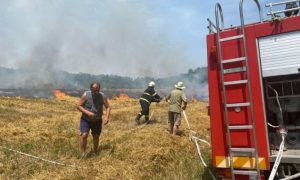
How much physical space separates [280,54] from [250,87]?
2.02 feet

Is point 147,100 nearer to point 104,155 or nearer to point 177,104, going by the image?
point 177,104

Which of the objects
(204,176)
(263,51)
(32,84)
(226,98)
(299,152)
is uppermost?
(32,84)

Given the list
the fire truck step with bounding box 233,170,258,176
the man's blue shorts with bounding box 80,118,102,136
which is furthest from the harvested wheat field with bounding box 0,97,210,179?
the fire truck step with bounding box 233,170,258,176

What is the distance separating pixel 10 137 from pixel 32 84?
53.4 meters

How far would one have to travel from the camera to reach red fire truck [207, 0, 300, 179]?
540cm

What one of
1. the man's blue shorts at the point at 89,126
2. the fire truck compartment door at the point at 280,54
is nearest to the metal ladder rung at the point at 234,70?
the fire truck compartment door at the point at 280,54

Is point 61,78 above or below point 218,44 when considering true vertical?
above

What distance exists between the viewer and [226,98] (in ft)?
19.0

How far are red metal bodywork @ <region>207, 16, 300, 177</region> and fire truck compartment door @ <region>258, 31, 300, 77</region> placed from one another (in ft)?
0.23

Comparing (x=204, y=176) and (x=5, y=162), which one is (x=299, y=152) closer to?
(x=204, y=176)

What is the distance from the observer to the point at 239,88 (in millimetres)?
5719

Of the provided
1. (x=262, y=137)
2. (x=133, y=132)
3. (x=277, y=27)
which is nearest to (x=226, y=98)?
(x=262, y=137)

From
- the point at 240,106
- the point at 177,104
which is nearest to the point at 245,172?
the point at 240,106

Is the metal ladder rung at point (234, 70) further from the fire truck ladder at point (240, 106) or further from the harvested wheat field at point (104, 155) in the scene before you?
the harvested wheat field at point (104, 155)
